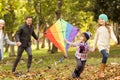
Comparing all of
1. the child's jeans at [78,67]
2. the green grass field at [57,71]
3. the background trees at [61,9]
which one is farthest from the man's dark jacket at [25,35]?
the background trees at [61,9]

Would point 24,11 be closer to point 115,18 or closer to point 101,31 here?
point 115,18

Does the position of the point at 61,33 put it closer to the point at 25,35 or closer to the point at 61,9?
the point at 25,35

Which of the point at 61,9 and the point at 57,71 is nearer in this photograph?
the point at 57,71

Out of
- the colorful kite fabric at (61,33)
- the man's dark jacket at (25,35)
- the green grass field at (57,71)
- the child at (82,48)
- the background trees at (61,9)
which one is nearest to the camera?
the child at (82,48)

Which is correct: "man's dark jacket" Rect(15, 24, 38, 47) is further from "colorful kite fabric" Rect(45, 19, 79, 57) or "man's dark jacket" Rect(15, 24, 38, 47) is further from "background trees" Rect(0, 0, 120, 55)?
"background trees" Rect(0, 0, 120, 55)

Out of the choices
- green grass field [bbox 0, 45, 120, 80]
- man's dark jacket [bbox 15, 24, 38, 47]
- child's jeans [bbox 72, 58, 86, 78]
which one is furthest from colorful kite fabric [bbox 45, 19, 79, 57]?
child's jeans [bbox 72, 58, 86, 78]

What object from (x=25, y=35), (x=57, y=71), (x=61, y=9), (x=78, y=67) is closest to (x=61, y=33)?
(x=57, y=71)

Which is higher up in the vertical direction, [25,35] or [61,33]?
[25,35]

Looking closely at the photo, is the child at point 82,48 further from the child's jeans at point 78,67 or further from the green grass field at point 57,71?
the green grass field at point 57,71

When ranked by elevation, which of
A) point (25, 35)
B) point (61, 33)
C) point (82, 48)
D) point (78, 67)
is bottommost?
point (61, 33)

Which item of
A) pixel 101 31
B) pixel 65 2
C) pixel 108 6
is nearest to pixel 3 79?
pixel 101 31

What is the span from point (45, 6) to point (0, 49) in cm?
2728

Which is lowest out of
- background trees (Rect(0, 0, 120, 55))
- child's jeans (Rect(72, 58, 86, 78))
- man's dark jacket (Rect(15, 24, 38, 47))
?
background trees (Rect(0, 0, 120, 55))

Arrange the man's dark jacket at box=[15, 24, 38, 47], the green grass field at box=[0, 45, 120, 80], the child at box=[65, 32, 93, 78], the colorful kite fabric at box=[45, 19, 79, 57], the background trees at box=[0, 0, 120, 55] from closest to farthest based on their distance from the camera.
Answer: the child at box=[65, 32, 93, 78] < the green grass field at box=[0, 45, 120, 80] < the man's dark jacket at box=[15, 24, 38, 47] < the colorful kite fabric at box=[45, 19, 79, 57] < the background trees at box=[0, 0, 120, 55]
